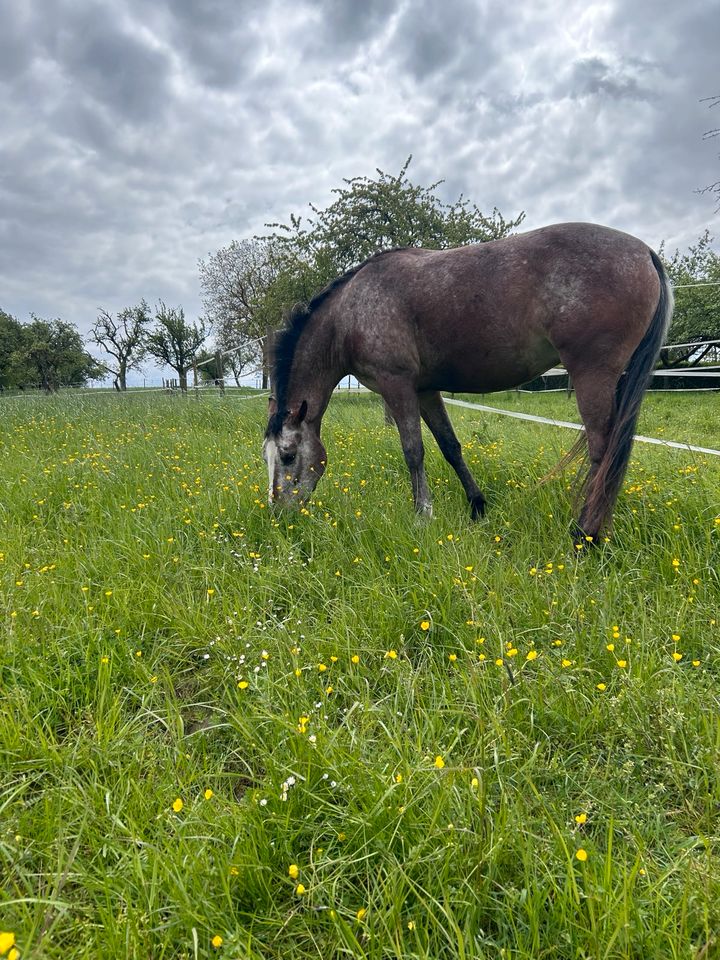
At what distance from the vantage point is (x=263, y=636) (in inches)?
88.9

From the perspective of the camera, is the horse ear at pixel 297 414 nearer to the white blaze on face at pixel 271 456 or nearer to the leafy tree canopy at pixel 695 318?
the white blaze on face at pixel 271 456

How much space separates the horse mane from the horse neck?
5cm

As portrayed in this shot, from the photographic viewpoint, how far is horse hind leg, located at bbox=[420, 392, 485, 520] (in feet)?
13.6

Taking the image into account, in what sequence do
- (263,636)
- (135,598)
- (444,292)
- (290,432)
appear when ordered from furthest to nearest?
(290,432)
(444,292)
(135,598)
(263,636)

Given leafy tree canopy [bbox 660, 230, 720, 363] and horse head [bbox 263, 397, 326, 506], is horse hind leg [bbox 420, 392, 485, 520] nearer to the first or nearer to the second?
horse head [bbox 263, 397, 326, 506]

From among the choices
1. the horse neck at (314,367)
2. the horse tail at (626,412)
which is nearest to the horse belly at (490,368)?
the horse tail at (626,412)

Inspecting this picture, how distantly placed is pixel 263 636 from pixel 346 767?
93 cm

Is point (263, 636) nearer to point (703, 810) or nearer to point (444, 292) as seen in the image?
point (703, 810)

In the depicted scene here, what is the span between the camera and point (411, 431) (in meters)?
3.83

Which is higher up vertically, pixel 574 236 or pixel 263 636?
pixel 574 236

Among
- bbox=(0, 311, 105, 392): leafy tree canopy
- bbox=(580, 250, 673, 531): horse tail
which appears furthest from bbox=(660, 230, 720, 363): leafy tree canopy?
bbox=(0, 311, 105, 392): leafy tree canopy

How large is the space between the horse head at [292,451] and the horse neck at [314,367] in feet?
0.37

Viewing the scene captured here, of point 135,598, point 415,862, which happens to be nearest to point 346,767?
point 415,862

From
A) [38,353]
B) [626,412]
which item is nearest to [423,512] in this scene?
[626,412]
